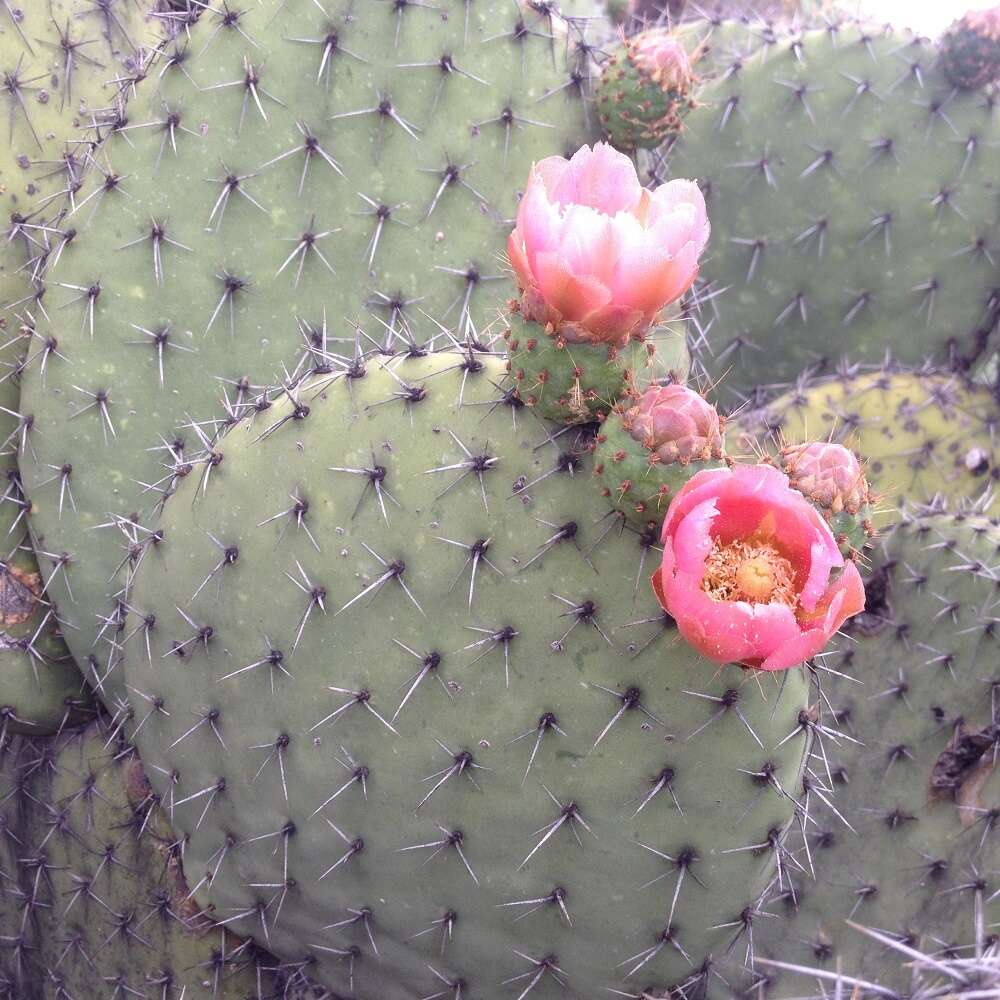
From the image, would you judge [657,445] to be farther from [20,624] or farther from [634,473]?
[20,624]

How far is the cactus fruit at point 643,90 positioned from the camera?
5.26ft

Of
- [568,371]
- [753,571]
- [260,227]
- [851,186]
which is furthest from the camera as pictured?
[851,186]

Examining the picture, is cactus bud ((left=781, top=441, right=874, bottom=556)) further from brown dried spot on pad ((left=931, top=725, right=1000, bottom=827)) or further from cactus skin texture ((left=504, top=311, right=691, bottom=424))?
brown dried spot on pad ((left=931, top=725, right=1000, bottom=827))

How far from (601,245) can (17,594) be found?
1192 millimetres

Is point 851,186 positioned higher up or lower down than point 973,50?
lower down

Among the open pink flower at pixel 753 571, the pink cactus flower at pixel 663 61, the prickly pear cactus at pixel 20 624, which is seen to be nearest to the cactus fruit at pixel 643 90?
the pink cactus flower at pixel 663 61

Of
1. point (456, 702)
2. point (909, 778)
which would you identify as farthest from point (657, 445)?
point (909, 778)

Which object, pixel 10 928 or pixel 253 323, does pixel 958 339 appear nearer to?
pixel 253 323

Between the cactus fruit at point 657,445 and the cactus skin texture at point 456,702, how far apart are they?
101 millimetres

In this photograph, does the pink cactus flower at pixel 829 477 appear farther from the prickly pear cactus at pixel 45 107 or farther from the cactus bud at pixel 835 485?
the prickly pear cactus at pixel 45 107

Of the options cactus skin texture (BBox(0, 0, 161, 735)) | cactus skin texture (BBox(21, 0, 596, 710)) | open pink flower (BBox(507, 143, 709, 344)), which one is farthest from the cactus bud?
cactus skin texture (BBox(0, 0, 161, 735))

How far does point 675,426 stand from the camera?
3.21 feet

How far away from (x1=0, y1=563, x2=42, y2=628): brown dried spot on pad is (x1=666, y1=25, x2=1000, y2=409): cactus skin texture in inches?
52.4

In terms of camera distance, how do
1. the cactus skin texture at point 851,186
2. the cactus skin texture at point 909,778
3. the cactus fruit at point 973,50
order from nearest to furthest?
the cactus skin texture at point 909,778 < the cactus fruit at point 973,50 < the cactus skin texture at point 851,186
